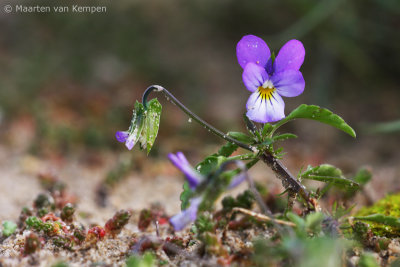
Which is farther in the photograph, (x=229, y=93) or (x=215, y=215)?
(x=229, y=93)

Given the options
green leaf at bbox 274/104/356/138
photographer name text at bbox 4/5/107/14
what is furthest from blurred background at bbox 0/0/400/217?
green leaf at bbox 274/104/356/138

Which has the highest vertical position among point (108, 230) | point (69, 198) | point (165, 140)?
point (165, 140)

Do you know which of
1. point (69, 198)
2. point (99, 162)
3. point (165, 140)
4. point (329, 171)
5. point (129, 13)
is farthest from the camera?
point (129, 13)

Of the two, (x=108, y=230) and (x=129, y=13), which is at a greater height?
(x=129, y=13)

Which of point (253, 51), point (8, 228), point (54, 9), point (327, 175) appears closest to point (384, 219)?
point (327, 175)

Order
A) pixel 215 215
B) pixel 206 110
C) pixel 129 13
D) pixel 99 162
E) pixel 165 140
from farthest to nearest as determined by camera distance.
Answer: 1. pixel 129 13
2. pixel 206 110
3. pixel 165 140
4. pixel 99 162
5. pixel 215 215

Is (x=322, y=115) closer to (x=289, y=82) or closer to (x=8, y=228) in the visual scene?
(x=289, y=82)

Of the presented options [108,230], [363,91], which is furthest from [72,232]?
[363,91]

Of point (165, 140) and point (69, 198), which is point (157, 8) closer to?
point (165, 140)
